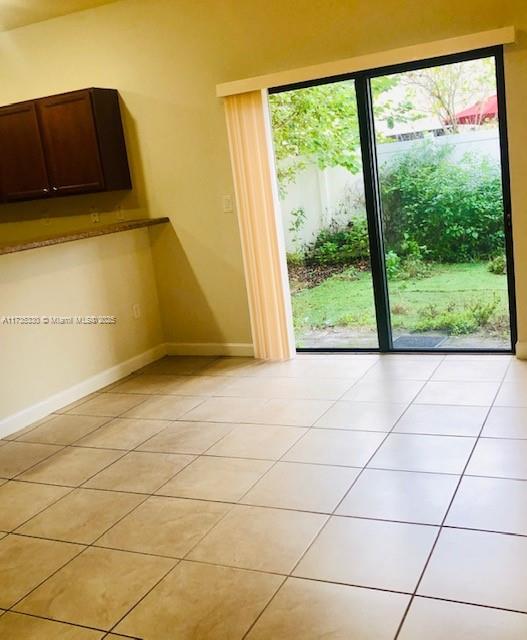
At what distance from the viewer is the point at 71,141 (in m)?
4.97

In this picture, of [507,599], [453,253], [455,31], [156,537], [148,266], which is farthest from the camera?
[148,266]

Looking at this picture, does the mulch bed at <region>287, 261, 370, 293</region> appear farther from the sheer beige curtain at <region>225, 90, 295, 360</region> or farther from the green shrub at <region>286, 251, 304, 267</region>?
the sheer beige curtain at <region>225, 90, 295, 360</region>

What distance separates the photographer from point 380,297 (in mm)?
4723

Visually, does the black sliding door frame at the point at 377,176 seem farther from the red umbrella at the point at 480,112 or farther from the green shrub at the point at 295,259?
the green shrub at the point at 295,259

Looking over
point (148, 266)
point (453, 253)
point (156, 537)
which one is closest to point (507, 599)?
point (156, 537)

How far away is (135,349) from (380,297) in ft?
6.04

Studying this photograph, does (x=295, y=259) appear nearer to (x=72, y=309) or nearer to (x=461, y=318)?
(x=461, y=318)

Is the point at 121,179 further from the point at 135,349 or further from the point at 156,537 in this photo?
the point at 156,537

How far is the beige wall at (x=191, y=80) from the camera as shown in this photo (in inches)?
167

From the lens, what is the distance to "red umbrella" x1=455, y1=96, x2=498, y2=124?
4180mm

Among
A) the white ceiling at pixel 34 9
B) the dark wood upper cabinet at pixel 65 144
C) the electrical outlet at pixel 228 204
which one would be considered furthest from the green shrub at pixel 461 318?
the white ceiling at pixel 34 9

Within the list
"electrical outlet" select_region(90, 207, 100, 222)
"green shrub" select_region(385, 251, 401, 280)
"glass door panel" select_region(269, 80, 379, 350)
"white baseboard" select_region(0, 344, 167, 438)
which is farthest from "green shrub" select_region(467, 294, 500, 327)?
"electrical outlet" select_region(90, 207, 100, 222)

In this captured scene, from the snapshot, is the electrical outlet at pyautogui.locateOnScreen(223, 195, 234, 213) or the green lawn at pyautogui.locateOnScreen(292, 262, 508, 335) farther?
the electrical outlet at pyautogui.locateOnScreen(223, 195, 234, 213)

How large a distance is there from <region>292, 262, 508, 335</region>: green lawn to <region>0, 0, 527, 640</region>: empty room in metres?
0.02
